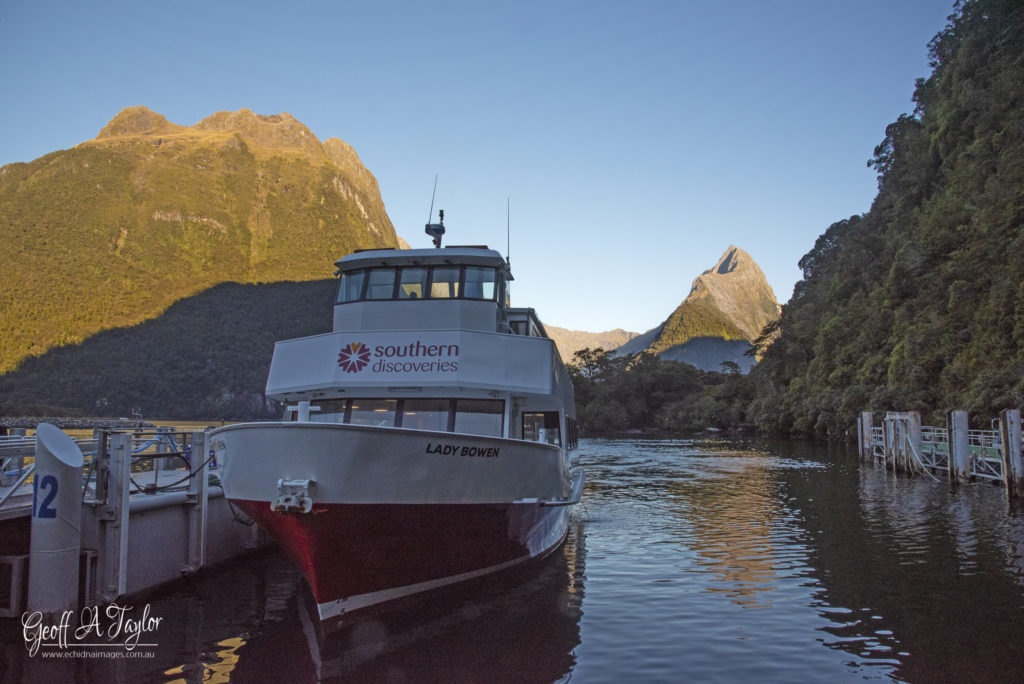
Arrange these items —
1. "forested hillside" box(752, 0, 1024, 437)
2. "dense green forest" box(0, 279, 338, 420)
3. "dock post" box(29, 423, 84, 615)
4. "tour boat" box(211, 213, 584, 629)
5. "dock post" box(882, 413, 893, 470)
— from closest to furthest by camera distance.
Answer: "tour boat" box(211, 213, 584, 629) < "dock post" box(29, 423, 84, 615) < "dock post" box(882, 413, 893, 470) < "forested hillside" box(752, 0, 1024, 437) < "dense green forest" box(0, 279, 338, 420)

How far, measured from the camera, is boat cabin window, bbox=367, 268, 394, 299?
13.7 meters

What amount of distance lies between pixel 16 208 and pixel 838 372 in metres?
202

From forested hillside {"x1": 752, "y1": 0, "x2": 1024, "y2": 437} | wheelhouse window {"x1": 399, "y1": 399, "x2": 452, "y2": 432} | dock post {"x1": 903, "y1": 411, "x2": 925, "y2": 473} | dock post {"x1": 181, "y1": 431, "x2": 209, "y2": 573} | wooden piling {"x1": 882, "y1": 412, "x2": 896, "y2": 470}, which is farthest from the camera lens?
forested hillside {"x1": 752, "y1": 0, "x2": 1024, "y2": 437}

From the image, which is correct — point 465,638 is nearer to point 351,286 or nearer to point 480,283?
point 480,283

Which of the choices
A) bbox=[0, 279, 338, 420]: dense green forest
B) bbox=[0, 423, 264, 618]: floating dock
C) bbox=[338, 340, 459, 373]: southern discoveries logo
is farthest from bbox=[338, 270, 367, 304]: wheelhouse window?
bbox=[0, 279, 338, 420]: dense green forest

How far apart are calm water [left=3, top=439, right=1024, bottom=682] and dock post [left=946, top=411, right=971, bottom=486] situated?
7.45 metres

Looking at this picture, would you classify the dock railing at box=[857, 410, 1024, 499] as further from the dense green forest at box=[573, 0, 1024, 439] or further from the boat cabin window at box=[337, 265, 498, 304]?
the boat cabin window at box=[337, 265, 498, 304]

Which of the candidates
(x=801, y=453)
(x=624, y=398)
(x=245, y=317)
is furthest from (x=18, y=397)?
(x=801, y=453)

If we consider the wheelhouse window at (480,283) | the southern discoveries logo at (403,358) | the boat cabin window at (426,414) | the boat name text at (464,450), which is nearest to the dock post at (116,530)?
the boat cabin window at (426,414)

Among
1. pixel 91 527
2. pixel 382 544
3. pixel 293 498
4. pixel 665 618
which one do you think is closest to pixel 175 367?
pixel 91 527

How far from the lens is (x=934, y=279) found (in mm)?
46281

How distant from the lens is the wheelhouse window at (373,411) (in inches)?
463

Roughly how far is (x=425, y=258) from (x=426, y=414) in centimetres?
334

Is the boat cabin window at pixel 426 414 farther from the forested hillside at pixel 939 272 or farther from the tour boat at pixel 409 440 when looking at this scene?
the forested hillside at pixel 939 272
